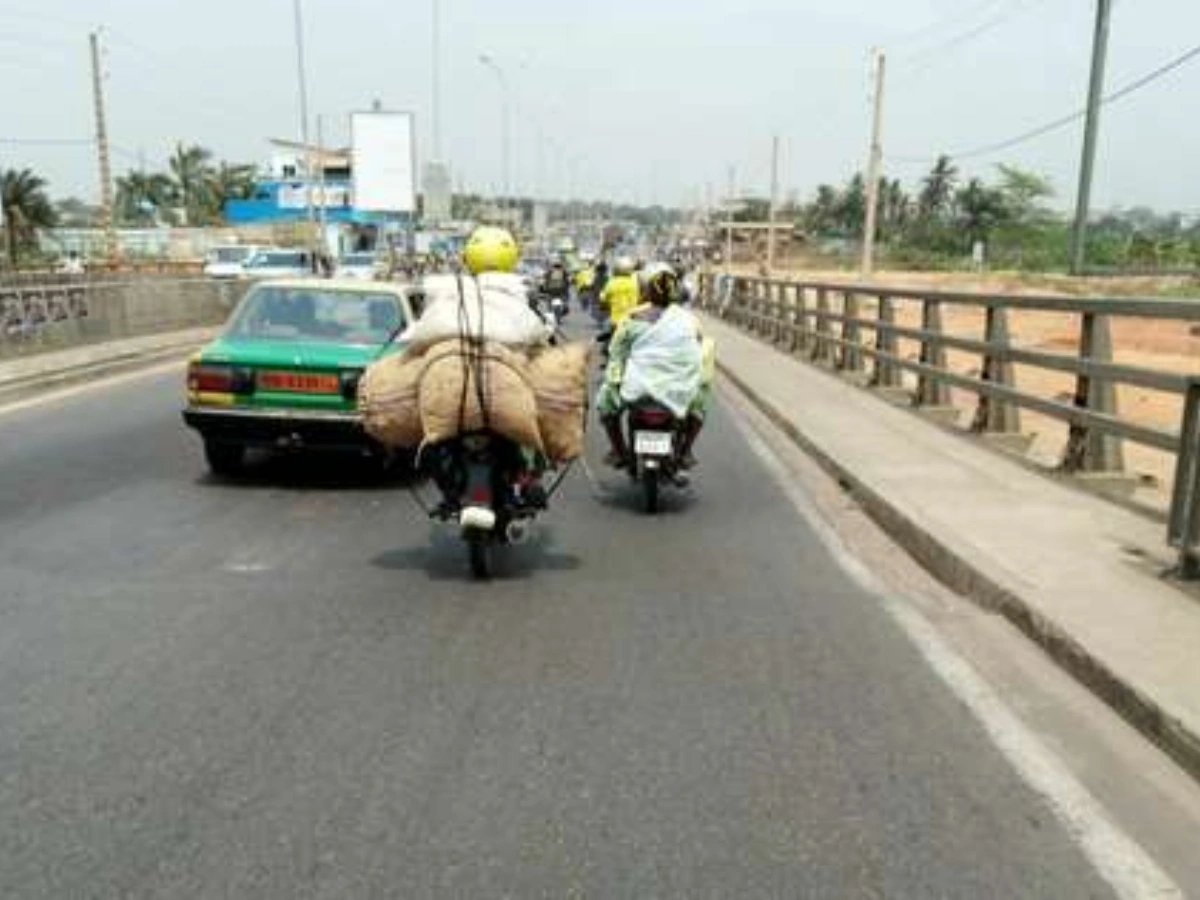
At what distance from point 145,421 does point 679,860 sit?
11.8 meters

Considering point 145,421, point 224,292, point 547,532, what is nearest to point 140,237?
point 224,292

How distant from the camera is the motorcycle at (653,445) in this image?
9.53 metres

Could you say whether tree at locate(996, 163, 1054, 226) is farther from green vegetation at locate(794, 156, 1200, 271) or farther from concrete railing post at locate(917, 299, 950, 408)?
concrete railing post at locate(917, 299, 950, 408)

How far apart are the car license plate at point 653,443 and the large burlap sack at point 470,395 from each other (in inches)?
92.1

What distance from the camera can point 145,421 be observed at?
47.8 ft

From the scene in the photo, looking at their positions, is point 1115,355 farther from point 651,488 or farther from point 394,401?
point 394,401

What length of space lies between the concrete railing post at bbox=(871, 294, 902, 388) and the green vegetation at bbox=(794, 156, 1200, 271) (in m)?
76.0

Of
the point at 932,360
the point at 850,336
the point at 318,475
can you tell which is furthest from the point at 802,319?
the point at 318,475

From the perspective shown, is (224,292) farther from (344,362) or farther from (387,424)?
(387,424)

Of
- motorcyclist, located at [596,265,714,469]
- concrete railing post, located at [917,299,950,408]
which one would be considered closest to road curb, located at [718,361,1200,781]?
motorcyclist, located at [596,265,714,469]

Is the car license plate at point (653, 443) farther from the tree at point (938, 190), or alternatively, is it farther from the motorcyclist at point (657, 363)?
the tree at point (938, 190)

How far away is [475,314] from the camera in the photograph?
7.38 meters

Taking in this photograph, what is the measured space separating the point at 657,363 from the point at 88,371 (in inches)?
496

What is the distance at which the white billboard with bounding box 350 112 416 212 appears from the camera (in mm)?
53469
